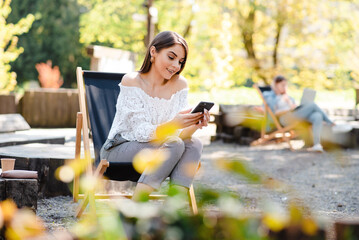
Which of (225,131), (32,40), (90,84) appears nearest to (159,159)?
(90,84)

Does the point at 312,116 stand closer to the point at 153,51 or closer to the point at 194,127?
the point at 153,51

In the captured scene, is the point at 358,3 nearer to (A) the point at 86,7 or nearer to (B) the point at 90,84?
(A) the point at 86,7

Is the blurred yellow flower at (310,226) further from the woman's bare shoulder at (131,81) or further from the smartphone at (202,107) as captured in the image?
the woman's bare shoulder at (131,81)

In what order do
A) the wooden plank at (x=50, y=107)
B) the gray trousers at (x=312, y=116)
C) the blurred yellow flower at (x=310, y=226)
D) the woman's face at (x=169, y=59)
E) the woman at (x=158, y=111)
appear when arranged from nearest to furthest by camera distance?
the blurred yellow flower at (x=310, y=226)
the woman at (x=158, y=111)
the woman's face at (x=169, y=59)
the gray trousers at (x=312, y=116)
the wooden plank at (x=50, y=107)

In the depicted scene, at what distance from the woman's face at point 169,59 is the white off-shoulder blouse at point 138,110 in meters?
0.17

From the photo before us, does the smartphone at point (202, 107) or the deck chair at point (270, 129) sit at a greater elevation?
the smartphone at point (202, 107)

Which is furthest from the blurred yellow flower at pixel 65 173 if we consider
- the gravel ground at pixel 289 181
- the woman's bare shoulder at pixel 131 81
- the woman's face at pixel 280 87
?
the woman's face at pixel 280 87

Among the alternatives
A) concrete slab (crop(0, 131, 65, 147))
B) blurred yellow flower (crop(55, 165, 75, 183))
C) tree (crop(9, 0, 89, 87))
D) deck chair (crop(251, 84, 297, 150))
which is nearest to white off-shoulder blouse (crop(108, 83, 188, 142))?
blurred yellow flower (crop(55, 165, 75, 183))

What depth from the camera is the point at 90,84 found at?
4199 millimetres

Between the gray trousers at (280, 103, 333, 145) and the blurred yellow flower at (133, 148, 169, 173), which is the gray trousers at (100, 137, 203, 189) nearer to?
the blurred yellow flower at (133, 148, 169, 173)

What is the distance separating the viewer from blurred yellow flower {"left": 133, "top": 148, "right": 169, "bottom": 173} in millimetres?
3211

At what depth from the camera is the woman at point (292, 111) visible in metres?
8.41

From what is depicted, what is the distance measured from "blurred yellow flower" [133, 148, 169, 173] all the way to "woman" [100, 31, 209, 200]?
0.04 meters

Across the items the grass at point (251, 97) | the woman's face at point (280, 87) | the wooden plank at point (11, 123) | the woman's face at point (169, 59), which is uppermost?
the woman's face at point (169, 59)
